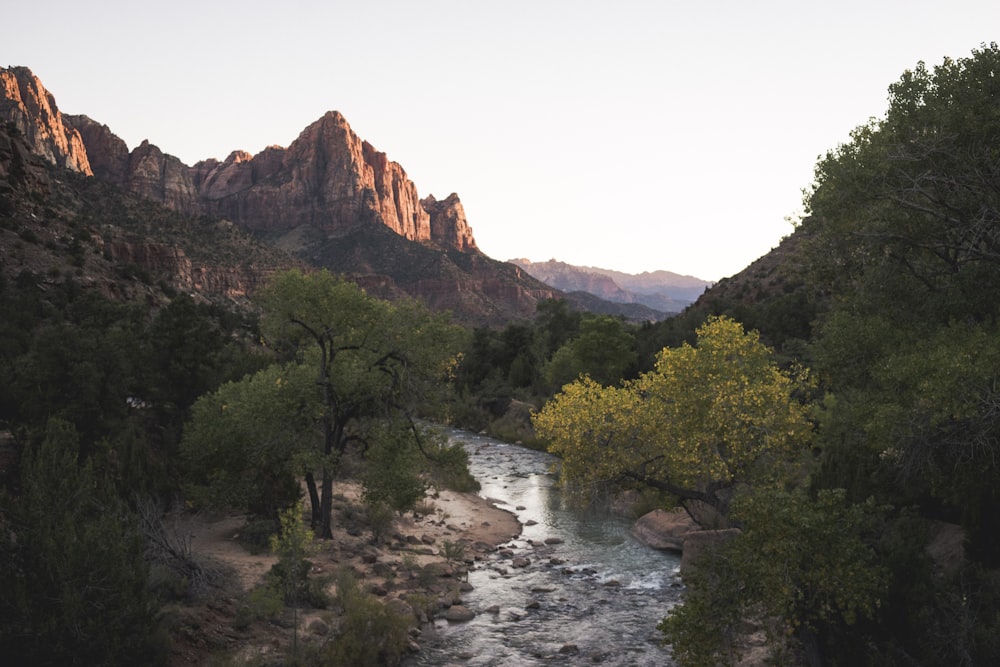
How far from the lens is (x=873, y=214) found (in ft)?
43.9

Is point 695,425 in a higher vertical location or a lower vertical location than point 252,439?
higher

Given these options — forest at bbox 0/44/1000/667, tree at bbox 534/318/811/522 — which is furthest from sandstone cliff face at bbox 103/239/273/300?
tree at bbox 534/318/811/522

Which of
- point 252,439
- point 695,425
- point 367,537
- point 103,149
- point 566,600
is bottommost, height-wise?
point 566,600

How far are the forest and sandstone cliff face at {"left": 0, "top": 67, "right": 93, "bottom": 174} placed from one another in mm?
138462

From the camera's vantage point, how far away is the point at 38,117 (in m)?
148

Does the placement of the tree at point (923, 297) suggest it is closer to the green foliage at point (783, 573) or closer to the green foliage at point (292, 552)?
the green foliage at point (783, 573)

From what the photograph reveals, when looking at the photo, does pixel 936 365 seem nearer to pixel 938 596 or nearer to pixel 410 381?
pixel 938 596

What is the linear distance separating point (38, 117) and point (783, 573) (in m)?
189

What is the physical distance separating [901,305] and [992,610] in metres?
6.14

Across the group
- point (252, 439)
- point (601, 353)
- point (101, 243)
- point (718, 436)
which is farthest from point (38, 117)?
point (718, 436)

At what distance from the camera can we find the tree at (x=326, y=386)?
2111 cm

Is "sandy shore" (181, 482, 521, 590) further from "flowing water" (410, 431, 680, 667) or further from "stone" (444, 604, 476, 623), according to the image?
"stone" (444, 604, 476, 623)

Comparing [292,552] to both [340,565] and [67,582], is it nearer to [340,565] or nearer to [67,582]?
[67,582]

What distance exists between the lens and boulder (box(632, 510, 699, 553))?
24609 millimetres
